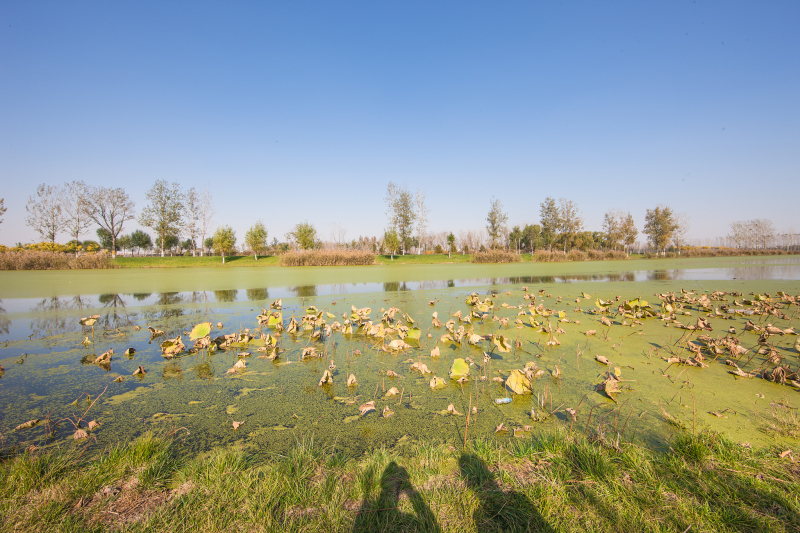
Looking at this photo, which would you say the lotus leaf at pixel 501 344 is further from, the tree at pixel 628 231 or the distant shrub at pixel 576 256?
the tree at pixel 628 231

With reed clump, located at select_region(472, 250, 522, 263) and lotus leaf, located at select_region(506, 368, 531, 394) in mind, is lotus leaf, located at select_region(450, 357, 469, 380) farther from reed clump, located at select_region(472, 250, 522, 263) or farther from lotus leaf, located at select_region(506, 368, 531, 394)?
reed clump, located at select_region(472, 250, 522, 263)

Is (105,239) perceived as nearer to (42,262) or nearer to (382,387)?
(42,262)

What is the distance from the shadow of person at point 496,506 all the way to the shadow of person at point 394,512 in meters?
0.25

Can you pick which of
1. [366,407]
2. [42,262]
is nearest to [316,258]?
[42,262]

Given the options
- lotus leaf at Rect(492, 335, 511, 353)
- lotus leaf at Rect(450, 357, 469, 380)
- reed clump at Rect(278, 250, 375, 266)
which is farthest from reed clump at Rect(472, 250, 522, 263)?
lotus leaf at Rect(450, 357, 469, 380)

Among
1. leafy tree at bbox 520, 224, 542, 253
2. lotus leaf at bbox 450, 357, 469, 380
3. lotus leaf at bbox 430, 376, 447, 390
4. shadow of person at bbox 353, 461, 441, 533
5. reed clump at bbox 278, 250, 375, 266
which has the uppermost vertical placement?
leafy tree at bbox 520, 224, 542, 253

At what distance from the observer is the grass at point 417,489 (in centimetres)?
151

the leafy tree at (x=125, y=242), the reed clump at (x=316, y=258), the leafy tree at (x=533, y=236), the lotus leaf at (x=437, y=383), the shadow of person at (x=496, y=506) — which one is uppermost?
the leafy tree at (x=125, y=242)

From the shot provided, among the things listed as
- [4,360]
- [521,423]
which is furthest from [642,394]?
[4,360]

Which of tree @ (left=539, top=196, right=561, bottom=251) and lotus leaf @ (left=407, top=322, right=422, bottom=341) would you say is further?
tree @ (left=539, top=196, right=561, bottom=251)

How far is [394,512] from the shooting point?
1.60m

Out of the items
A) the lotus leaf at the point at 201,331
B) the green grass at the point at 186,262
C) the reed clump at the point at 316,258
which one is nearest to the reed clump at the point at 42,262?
the green grass at the point at 186,262

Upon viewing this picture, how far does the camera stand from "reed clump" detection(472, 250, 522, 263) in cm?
3228

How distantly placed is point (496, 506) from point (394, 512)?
0.54 meters
